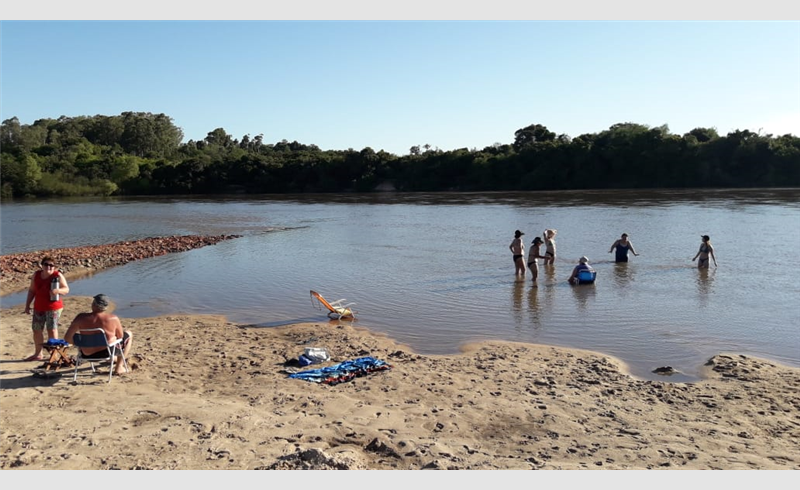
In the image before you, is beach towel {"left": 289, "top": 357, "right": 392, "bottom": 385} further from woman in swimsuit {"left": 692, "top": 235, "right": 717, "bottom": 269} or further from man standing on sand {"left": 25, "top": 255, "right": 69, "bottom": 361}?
woman in swimsuit {"left": 692, "top": 235, "right": 717, "bottom": 269}

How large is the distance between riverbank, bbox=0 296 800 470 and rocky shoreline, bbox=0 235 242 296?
31.1ft

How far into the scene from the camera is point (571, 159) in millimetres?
93312

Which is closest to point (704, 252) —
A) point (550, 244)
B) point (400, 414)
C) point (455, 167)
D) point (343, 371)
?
point (550, 244)

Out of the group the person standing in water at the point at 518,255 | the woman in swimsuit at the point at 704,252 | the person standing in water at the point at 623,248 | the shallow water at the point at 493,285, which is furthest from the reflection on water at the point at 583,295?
the woman in swimsuit at the point at 704,252

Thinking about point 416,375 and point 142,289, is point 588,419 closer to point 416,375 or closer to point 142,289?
point 416,375

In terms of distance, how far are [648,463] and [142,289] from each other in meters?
15.2

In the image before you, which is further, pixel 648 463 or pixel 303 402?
pixel 303 402

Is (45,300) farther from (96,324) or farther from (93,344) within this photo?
(93,344)

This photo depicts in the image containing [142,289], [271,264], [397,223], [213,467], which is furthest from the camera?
[397,223]

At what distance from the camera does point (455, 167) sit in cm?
10012

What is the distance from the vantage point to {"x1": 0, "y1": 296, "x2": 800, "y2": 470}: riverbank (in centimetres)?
597

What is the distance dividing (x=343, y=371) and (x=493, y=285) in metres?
9.48

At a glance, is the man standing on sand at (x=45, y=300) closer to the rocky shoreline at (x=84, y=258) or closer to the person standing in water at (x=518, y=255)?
the rocky shoreline at (x=84, y=258)

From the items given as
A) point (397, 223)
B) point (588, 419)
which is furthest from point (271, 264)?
point (397, 223)
